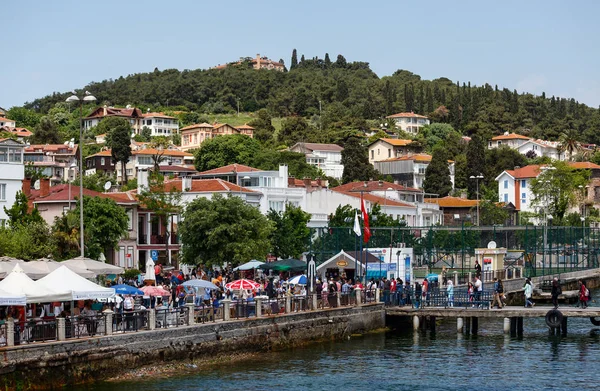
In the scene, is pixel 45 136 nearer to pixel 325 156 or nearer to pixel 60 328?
pixel 325 156

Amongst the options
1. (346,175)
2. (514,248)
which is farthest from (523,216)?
(514,248)

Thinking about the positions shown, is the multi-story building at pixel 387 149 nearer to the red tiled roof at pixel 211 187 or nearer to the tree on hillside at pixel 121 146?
the tree on hillside at pixel 121 146

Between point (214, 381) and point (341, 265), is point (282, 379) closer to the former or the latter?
point (214, 381)

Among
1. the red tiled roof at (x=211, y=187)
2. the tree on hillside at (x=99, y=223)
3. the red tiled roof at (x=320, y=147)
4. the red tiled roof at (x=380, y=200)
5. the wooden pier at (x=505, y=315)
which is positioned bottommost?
the wooden pier at (x=505, y=315)

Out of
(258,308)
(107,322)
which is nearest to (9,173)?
(258,308)

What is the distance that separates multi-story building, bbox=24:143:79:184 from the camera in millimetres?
148375

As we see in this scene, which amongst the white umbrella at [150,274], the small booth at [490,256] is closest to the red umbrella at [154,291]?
the white umbrella at [150,274]

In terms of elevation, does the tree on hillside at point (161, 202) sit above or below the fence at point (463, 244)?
above

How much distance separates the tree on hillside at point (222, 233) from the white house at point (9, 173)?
1155cm

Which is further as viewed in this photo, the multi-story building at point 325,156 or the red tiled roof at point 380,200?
the multi-story building at point 325,156

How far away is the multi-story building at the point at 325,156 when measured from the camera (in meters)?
169

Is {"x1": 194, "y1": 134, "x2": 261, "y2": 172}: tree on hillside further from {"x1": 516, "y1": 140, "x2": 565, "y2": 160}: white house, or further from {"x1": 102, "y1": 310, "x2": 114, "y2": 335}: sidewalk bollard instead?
{"x1": 102, "y1": 310, "x2": 114, "y2": 335}: sidewalk bollard

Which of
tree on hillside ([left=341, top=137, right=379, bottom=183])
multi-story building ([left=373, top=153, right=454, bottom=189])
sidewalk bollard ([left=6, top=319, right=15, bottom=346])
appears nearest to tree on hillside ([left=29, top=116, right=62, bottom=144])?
tree on hillside ([left=341, top=137, right=379, bottom=183])

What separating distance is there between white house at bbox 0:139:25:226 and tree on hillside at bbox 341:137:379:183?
87.4m
